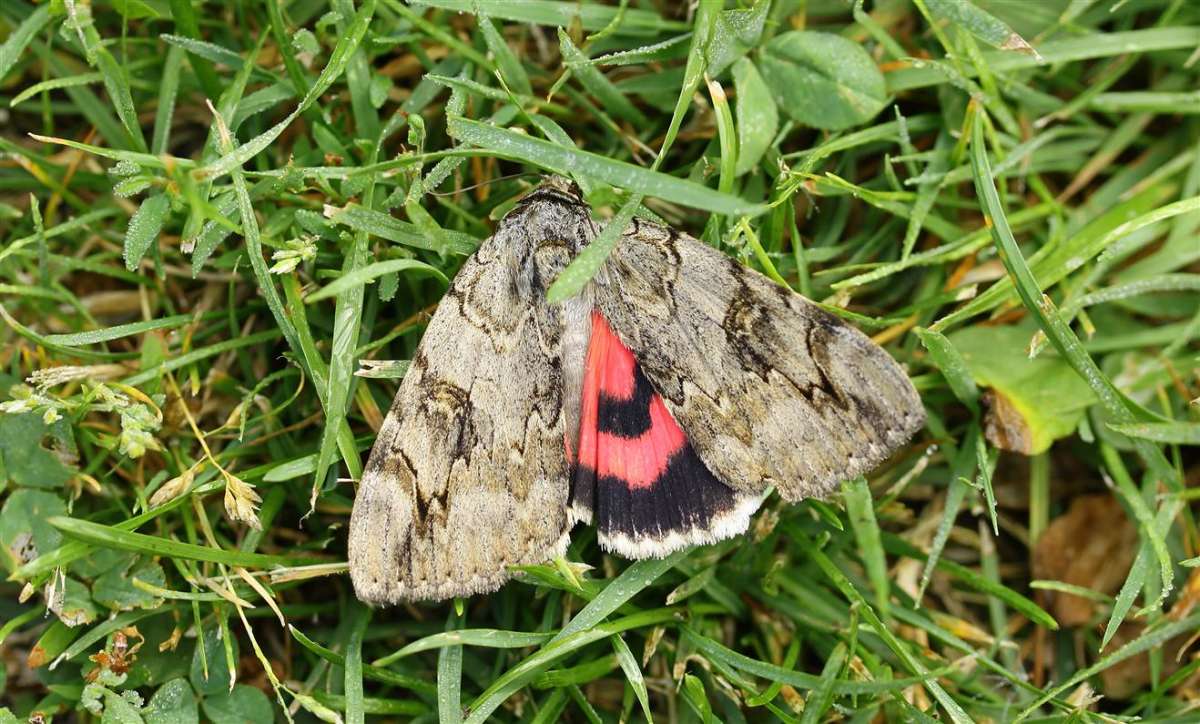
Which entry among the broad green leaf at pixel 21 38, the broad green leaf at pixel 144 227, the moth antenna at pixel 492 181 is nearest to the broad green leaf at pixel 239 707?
the broad green leaf at pixel 144 227

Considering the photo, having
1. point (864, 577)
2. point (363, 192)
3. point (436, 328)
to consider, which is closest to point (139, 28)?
point (363, 192)

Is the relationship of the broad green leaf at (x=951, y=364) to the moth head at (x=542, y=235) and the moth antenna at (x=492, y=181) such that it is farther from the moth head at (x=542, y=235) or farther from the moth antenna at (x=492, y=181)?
the moth antenna at (x=492, y=181)

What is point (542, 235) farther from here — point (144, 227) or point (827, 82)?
point (144, 227)

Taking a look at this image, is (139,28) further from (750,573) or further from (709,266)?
(750,573)

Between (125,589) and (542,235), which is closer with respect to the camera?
(542,235)

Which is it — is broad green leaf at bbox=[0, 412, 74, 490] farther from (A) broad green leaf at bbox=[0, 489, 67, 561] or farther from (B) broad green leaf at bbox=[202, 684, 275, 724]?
(B) broad green leaf at bbox=[202, 684, 275, 724]

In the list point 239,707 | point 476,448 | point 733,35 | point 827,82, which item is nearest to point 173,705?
point 239,707
